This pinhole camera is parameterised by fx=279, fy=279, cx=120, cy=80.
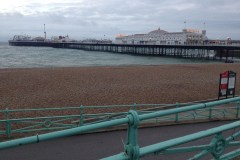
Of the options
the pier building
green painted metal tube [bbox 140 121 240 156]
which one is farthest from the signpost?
the pier building

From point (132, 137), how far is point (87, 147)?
18.0 feet

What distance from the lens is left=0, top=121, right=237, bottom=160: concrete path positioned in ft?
21.0

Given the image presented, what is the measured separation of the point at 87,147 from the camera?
713 centimetres

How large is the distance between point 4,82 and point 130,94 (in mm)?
10281

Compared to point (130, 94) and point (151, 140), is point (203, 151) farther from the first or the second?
point (130, 94)

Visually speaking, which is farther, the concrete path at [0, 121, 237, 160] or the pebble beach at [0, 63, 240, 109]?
the pebble beach at [0, 63, 240, 109]

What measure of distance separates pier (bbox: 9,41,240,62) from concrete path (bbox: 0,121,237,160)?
65.0 metres

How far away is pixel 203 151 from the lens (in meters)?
2.49

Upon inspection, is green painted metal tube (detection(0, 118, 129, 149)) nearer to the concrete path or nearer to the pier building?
the concrete path

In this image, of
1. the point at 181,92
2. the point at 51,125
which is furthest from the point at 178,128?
the point at 181,92

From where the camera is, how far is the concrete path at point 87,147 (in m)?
6.39

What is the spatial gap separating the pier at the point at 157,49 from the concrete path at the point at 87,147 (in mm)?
64993

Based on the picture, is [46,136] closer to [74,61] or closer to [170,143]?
[170,143]

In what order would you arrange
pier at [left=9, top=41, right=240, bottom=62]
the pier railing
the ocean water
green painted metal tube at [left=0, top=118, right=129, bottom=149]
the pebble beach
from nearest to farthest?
1. green painted metal tube at [left=0, top=118, right=129, bottom=149]
2. the pier railing
3. the pebble beach
4. the ocean water
5. pier at [left=9, top=41, right=240, bottom=62]
